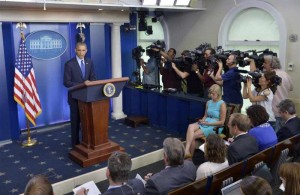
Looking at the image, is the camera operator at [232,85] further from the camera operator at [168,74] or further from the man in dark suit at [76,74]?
the man in dark suit at [76,74]

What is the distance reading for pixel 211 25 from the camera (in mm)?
7023

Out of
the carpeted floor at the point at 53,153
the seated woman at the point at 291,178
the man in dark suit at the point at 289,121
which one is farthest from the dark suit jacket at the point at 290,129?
the carpeted floor at the point at 53,153

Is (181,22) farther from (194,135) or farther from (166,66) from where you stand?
(194,135)

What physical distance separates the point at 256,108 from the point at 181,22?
16.2 feet

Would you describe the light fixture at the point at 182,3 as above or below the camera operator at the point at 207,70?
above

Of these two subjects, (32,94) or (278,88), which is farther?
(32,94)

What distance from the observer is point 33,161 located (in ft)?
14.9

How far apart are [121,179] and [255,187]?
902mm

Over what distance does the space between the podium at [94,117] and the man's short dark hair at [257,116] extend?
6.10ft

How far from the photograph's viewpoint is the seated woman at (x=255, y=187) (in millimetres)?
1876

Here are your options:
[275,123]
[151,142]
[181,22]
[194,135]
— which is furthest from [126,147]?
[181,22]

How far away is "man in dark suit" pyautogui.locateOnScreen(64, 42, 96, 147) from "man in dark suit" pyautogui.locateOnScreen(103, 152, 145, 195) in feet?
8.29

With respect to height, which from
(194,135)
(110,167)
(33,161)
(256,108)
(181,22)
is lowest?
(33,161)

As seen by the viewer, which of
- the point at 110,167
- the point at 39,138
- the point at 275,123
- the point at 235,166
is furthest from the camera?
the point at 39,138
